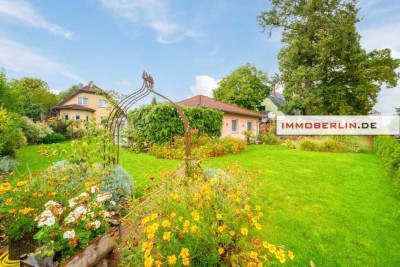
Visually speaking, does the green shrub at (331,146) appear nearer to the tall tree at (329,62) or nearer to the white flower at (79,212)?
the tall tree at (329,62)

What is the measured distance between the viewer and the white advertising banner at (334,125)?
69.3 feet

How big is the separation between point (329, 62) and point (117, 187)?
912 inches

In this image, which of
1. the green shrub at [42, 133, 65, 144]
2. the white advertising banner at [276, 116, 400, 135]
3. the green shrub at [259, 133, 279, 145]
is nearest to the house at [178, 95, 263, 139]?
the green shrub at [259, 133, 279, 145]

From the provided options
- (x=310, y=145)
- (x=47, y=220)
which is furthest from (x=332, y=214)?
(x=310, y=145)

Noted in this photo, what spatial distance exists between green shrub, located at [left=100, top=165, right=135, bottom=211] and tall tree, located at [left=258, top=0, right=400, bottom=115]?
67.1ft

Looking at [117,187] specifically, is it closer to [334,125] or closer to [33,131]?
[33,131]

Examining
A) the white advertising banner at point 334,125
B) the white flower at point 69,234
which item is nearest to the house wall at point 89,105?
the white advertising banner at point 334,125

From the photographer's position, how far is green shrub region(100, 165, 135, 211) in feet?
14.4

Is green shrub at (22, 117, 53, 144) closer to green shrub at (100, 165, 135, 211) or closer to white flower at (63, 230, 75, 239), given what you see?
green shrub at (100, 165, 135, 211)

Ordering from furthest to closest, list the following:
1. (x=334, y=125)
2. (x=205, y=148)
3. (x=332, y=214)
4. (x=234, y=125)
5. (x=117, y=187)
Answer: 1. (x=334, y=125)
2. (x=234, y=125)
3. (x=205, y=148)
4. (x=332, y=214)
5. (x=117, y=187)

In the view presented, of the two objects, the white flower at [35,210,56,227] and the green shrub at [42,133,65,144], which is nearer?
the white flower at [35,210,56,227]

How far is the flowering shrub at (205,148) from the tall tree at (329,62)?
479 inches

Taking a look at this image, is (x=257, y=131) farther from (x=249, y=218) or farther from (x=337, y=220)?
(x=249, y=218)

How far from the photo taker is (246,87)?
2848 cm
